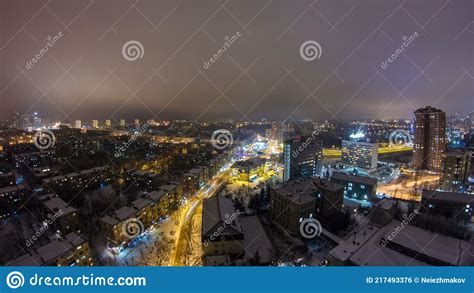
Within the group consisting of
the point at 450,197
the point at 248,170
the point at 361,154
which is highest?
the point at 361,154

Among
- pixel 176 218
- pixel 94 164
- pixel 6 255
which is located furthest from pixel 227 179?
pixel 6 255

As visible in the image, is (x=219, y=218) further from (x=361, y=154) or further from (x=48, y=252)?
(x=361, y=154)

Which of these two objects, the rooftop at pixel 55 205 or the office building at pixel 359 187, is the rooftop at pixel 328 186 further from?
the rooftop at pixel 55 205

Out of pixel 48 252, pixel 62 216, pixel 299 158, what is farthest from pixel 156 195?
pixel 299 158

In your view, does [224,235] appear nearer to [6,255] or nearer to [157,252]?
[157,252]

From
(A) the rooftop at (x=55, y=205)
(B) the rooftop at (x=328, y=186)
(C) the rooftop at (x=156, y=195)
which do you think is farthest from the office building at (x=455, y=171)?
(A) the rooftop at (x=55, y=205)

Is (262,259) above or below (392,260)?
below

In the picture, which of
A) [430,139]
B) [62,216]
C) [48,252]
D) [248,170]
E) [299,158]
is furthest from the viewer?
[430,139]
